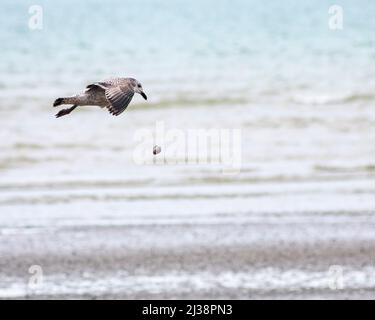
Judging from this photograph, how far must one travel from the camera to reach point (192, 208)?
11.9 m

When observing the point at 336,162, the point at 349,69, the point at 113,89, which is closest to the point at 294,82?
the point at 349,69

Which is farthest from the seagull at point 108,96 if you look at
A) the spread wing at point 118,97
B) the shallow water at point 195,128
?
the shallow water at point 195,128

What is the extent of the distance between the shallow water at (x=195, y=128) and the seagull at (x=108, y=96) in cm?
452

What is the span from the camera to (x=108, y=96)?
4.91m

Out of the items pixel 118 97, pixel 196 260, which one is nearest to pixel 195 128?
pixel 196 260

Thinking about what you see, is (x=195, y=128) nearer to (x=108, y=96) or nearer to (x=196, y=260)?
(x=196, y=260)

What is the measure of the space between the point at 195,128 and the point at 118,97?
13.5 meters

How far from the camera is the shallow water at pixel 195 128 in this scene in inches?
468

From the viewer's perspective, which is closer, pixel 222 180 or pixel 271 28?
pixel 222 180

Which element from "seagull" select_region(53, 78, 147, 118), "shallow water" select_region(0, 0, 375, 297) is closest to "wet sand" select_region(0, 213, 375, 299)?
"shallow water" select_region(0, 0, 375, 297)

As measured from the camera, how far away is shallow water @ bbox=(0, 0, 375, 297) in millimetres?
11898

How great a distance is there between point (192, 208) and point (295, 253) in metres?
2.00

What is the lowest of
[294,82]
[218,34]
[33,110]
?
[33,110]

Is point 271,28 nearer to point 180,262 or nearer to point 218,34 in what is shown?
point 218,34
